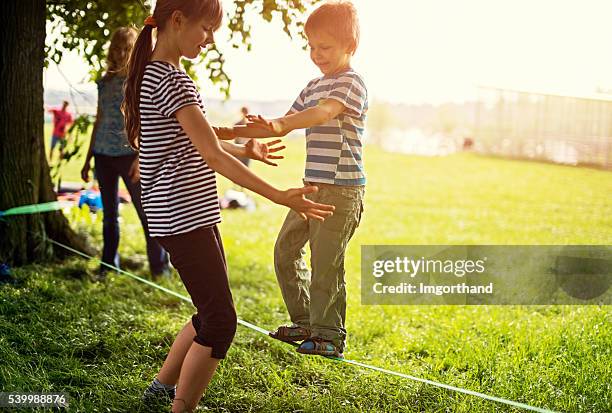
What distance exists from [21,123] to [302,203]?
321 centimetres

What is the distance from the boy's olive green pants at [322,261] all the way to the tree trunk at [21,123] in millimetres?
2499

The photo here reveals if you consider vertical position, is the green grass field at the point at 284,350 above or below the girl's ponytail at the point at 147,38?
below

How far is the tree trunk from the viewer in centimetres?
507

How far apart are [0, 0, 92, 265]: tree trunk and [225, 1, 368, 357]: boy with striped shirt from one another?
2523 millimetres

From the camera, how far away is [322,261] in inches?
124

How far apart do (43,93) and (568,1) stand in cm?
1433

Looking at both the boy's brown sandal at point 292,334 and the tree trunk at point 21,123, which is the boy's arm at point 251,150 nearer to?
the boy's brown sandal at point 292,334

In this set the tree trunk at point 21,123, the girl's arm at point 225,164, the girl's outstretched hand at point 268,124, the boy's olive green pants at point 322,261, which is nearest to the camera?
the girl's arm at point 225,164

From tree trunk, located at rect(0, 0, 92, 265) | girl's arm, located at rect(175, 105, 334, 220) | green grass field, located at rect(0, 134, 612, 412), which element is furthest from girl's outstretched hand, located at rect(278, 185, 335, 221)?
tree trunk, located at rect(0, 0, 92, 265)

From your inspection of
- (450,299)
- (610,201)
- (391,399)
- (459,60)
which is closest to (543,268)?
(450,299)

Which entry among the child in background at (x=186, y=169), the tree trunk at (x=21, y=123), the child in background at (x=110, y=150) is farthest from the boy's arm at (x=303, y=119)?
the tree trunk at (x=21, y=123)

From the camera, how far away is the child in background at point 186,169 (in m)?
2.57

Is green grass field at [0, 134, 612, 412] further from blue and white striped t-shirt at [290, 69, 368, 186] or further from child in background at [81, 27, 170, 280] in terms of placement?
blue and white striped t-shirt at [290, 69, 368, 186]

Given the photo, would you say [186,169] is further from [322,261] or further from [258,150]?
[322,261]
